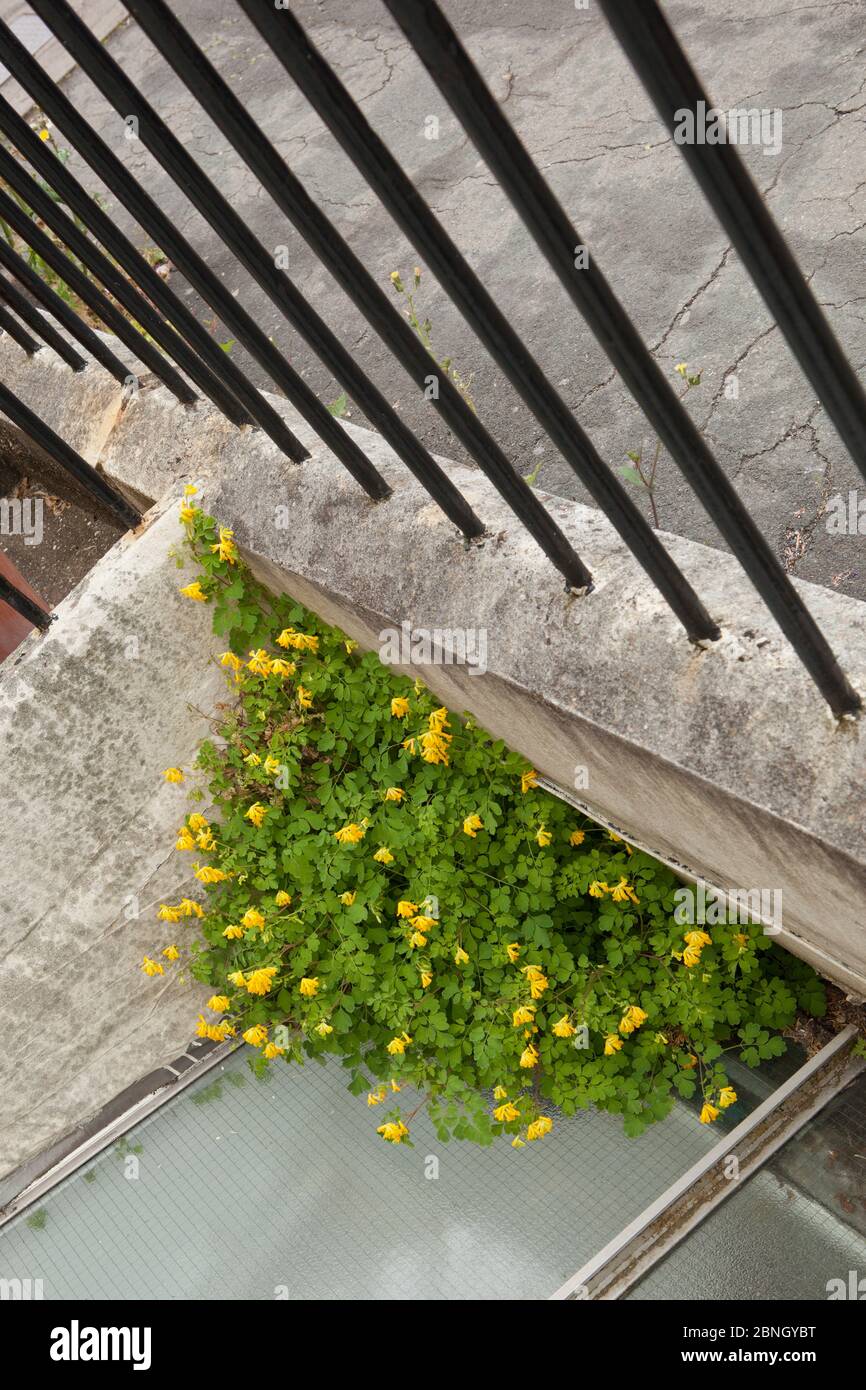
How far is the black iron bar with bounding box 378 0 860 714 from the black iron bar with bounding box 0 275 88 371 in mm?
2339

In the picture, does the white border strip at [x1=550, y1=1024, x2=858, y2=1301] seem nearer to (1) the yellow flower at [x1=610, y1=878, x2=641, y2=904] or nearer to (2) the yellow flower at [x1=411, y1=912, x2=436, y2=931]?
(1) the yellow flower at [x1=610, y1=878, x2=641, y2=904]

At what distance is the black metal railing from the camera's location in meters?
1.30

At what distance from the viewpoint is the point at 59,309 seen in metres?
3.39

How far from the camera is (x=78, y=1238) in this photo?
3.26m

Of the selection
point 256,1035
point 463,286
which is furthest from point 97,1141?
point 463,286

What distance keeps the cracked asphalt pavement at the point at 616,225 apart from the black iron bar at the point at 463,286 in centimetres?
123

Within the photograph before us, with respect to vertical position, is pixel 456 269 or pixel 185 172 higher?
pixel 185 172

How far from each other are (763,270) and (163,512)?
7.26 feet

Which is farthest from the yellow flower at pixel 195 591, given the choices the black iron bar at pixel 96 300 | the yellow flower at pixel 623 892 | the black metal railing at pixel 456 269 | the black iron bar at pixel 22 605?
the yellow flower at pixel 623 892

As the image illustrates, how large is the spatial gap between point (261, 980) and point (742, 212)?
2.41 m

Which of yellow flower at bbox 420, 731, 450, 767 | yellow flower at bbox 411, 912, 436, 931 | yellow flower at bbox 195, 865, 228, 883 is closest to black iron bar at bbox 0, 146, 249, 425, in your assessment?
yellow flower at bbox 420, 731, 450, 767

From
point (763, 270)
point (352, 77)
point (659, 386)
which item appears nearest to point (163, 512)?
point (659, 386)

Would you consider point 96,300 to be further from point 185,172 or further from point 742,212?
point 742,212
